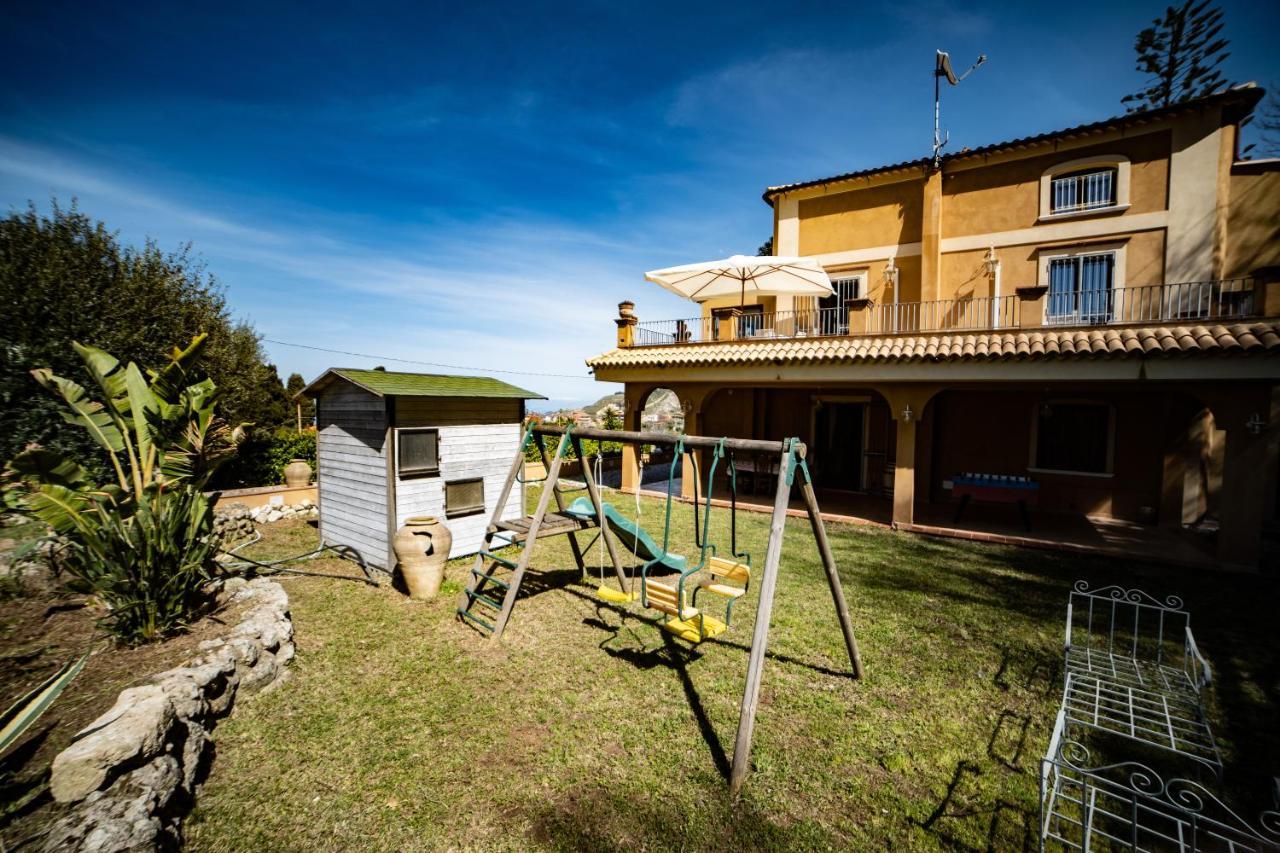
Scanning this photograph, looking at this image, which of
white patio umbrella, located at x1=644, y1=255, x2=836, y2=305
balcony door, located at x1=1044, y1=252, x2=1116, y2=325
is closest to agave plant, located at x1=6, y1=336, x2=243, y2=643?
white patio umbrella, located at x1=644, y1=255, x2=836, y2=305

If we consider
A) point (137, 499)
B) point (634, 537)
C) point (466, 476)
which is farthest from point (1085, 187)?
point (137, 499)

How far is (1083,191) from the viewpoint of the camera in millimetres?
12625

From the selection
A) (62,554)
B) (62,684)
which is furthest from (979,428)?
(62,554)

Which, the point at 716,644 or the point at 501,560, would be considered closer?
the point at 716,644

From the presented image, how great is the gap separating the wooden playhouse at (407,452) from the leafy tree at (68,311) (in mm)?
3521

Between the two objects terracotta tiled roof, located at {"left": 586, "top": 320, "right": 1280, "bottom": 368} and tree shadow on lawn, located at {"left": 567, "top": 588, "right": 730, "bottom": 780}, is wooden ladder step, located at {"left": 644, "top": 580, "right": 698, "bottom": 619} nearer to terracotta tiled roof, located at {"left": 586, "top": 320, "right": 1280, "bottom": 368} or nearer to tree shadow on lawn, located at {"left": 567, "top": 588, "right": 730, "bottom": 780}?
tree shadow on lawn, located at {"left": 567, "top": 588, "right": 730, "bottom": 780}

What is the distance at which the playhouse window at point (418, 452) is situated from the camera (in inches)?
321

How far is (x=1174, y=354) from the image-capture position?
8570mm

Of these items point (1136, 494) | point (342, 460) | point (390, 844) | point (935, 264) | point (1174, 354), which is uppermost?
point (935, 264)

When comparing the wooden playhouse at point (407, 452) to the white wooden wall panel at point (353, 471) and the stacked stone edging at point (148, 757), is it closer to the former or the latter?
the white wooden wall panel at point (353, 471)

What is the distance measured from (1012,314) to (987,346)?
389 cm

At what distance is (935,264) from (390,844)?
16.0 m

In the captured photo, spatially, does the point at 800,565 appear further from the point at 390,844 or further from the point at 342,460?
the point at 342,460

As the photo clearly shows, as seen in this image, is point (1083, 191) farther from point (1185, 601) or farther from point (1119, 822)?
point (1119, 822)
